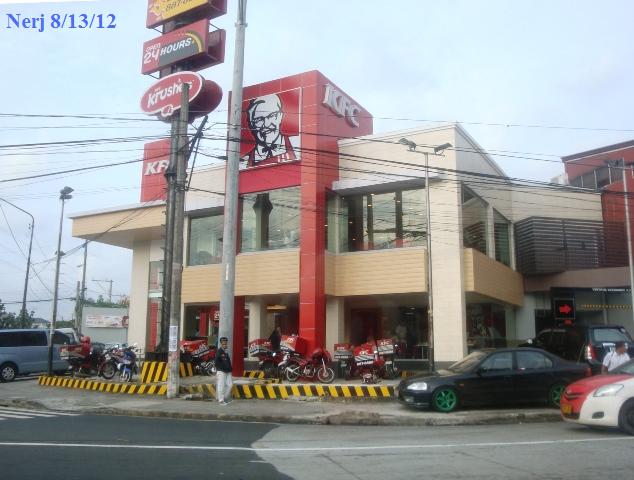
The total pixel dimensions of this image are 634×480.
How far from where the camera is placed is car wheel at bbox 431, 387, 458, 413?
12.9 m

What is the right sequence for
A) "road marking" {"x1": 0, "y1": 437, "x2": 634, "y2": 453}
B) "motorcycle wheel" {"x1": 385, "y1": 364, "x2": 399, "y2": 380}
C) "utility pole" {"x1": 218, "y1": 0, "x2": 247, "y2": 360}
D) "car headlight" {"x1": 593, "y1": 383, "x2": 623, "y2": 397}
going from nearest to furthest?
"road marking" {"x1": 0, "y1": 437, "x2": 634, "y2": 453}, "car headlight" {"x1": 593, "y1": 383, "x2": 623, "y2": 397}, "utility pole" {"x1": 218, "y1": 0, "x2": 247, "y2": 360}, "motorcycle wheel" {"x1": 385, "y1": 364, "x2": 399, "y2": 380}

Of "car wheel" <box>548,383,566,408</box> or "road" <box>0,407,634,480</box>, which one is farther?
"car wheel" <box>548,383,566,408</box>

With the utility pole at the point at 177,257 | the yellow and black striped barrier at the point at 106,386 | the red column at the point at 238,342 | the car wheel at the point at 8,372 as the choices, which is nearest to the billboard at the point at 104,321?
the car wheel at the point at 8,372

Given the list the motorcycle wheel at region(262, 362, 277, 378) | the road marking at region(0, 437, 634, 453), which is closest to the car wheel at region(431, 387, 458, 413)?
the road marking at region(0, 437, 634, 453)

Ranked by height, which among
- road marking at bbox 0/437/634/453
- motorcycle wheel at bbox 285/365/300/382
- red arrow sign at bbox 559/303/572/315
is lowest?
road marking at bbox 0/437/634/453

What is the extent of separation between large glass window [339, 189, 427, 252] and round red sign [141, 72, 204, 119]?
6792 mm

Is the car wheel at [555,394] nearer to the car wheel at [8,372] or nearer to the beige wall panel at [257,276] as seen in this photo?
the beige wall panel at [257,276]

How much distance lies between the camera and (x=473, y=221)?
2198 cm

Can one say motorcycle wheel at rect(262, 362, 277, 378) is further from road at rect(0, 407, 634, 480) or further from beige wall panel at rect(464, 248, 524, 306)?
road at rect(0, 407, 634, 480)

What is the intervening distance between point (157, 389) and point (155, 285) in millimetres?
11123

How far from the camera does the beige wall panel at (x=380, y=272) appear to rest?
20234 millimetres

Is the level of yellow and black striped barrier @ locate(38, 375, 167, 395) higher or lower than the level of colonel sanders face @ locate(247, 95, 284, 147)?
lower

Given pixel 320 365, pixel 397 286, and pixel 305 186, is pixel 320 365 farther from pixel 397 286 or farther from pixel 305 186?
pixel 305 186

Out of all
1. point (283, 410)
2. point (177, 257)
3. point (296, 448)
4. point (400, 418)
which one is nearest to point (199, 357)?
point (177, 257)
